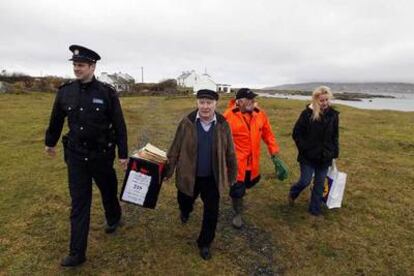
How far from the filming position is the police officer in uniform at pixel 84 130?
4723 mm

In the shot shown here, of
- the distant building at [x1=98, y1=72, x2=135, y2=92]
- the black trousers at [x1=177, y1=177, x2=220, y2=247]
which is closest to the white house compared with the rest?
the distant building at [x1=98, y1=72, x2=135, y2=92]

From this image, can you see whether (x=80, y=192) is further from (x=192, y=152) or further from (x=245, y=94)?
(x=245, y=94)

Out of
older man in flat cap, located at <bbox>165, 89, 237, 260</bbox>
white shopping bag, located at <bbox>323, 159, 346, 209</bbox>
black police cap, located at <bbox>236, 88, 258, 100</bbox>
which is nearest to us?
older man in flat cap, located at <bbox>165, 89, 237, 260</bbox>

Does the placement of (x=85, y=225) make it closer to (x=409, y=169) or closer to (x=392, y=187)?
(x=392, y=187)

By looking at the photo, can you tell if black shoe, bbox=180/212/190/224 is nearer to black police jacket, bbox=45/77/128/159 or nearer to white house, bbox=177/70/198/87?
black police jacket, bbox=45/77/128/159

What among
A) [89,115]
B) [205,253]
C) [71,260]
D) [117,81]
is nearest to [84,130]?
[89,115]

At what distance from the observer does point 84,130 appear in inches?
186

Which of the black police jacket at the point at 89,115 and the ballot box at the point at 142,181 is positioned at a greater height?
the black police jacket at the point at 89,115

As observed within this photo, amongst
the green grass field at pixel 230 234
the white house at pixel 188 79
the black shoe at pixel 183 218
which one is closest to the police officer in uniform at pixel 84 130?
the green grass field at pixel 230 234

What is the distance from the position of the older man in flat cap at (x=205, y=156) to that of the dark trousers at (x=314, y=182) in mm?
2117

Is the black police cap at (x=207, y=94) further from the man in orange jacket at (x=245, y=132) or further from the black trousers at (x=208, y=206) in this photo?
the black trousers at (x=208, y=206)

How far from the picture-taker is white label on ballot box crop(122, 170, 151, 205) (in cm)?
532

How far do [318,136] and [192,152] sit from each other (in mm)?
2676

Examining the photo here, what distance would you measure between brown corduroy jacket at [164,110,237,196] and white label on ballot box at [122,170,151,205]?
20.2 inches
